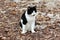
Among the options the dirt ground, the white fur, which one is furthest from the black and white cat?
the dirt ground

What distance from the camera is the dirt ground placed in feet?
13.4

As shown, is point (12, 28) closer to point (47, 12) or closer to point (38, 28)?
point (38, 28)

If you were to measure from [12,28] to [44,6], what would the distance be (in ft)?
5.31

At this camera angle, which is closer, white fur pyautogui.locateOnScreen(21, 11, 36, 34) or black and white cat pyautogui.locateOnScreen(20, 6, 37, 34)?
black and white cat pyautogui.locateOnScreen(20, 6, 37, 34)

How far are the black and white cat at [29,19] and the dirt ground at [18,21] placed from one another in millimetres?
113

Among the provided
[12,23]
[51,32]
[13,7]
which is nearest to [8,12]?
[13,7]

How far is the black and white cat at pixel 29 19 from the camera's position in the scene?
12.5 ft

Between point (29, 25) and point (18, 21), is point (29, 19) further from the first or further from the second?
point (18, 21)

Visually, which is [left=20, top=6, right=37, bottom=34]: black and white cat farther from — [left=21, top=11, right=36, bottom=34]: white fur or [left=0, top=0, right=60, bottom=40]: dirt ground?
[left=0, top=0, right=60, bottom=40]: dirt ground

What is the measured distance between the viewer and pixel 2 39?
4.00 metres

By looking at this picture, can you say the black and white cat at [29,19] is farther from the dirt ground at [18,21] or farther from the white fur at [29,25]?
the dirt ground at [18,21]

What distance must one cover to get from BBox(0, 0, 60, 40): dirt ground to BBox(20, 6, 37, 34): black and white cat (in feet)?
0.37

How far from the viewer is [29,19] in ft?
13.0

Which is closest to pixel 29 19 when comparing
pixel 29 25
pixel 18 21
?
pixel 29 25
